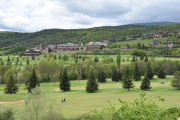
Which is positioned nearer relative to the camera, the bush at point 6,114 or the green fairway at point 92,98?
the bush at point 6,114

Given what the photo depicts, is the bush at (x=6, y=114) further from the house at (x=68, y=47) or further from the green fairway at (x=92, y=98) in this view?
the house at (x=68, y=47)

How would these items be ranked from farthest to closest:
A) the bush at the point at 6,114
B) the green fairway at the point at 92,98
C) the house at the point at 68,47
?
the house at the point at 68,47
the green fairway at the point at 92,98
the bush at the point at 6,114

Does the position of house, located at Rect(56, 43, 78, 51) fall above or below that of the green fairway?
above

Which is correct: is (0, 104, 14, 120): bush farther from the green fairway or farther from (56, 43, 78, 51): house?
(56, 43, 78, 51): house

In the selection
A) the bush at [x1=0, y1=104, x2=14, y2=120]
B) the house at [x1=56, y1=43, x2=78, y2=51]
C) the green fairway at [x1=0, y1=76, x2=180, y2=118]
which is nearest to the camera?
the bush at [x1=0, y1=104, x2=14, y2=120]

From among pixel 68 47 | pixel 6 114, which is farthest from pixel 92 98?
pixel 68 47

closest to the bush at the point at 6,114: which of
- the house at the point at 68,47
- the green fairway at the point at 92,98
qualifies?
the green fairway at the point at 92,98

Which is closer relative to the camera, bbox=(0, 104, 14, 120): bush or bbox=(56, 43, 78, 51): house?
bbox=(0, 104, 14, 120): bush

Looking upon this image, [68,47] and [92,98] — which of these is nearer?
[92,98]

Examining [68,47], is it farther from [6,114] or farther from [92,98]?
[6,114]

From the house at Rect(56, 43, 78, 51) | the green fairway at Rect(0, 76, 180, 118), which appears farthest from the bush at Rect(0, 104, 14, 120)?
the house at Rect(56, 43, 78, 51)

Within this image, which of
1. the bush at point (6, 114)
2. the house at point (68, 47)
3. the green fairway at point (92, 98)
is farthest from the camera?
the house at point (68, 47)

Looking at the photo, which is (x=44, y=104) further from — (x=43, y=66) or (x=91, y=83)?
(x=43, y=66)

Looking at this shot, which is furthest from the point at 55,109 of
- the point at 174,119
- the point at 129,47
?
the point at 129,47
